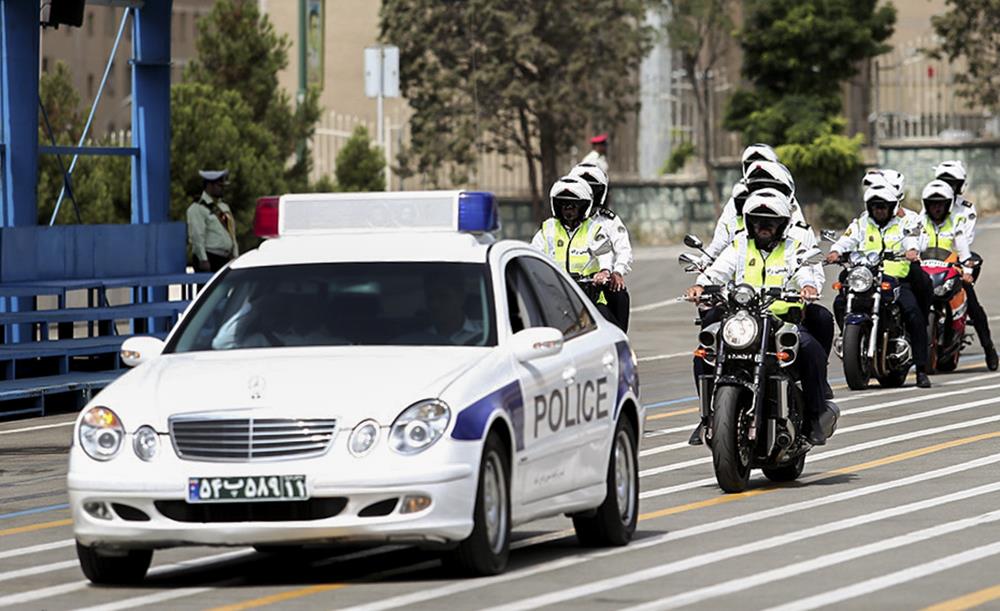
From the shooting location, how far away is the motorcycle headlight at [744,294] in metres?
14.4

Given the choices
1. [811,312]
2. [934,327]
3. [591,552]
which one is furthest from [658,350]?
[591,552]

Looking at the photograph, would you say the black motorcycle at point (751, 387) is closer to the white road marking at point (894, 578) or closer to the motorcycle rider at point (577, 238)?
the white road marking at point (894, 578)

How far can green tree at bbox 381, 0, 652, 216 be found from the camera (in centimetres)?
4684

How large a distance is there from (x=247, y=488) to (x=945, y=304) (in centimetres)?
1425

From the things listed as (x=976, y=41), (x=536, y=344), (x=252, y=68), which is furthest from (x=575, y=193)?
(x=976, y=41)

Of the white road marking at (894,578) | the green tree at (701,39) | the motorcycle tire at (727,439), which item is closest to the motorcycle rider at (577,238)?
the motorcycle tire at (727,439)

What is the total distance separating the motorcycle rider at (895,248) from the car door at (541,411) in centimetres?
1037

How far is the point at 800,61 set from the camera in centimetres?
4675

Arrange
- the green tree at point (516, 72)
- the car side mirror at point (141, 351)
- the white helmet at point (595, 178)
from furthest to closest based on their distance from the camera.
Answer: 1. the green tree at point (516, 72)
2. the white helmet at point (595, 178)
3. the car side mirror at point (141, 351)

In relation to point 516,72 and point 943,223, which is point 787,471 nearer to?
point 943,223

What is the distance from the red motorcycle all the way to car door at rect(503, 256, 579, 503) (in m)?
12.2

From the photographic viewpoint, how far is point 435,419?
1041 centimetres

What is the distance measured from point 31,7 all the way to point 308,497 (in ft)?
47.5

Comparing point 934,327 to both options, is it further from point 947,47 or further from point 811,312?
point 947,47
